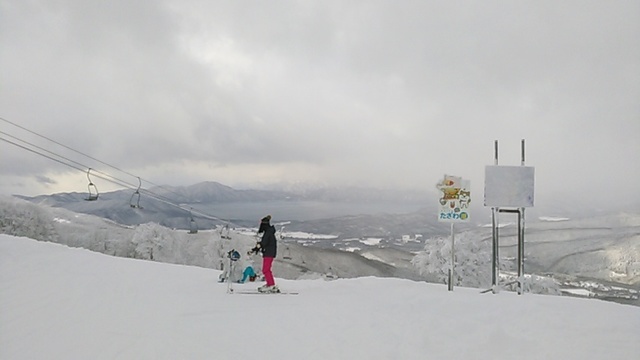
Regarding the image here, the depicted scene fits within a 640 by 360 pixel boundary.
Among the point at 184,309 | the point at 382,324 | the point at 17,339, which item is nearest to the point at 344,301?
the point at 382,324

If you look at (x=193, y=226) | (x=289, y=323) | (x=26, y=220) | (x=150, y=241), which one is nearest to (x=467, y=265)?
(x=193, y=226)

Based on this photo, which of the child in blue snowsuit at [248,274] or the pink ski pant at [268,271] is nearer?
the pink ski pant at [268,271]

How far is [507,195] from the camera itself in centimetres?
1298

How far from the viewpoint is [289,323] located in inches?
337

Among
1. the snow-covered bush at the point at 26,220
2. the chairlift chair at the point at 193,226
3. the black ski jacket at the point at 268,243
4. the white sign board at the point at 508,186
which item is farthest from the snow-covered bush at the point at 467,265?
the snow-covered bush at the point at 26,220

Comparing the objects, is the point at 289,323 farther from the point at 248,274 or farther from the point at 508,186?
the point at 508,186

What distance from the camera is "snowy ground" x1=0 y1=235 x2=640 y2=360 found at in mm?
6988

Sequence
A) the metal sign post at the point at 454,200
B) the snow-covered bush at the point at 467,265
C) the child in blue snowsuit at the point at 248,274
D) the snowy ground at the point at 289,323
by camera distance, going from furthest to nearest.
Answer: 1. the snow-covered bush at the point at 467,265
2. the child in blue snowsuit at the point at 248,274
3. the metal sign post at the point at 454,200
4. the snowy ground at the point at 289,323

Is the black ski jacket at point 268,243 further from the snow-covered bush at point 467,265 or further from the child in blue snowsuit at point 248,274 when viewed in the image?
the snow-covered bush at point 467,265

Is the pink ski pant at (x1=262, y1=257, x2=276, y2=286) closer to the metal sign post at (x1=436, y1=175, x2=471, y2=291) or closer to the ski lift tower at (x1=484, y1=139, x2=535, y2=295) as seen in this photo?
the metal sign post at (x1=436, y1=175, x2=471, y2=291)

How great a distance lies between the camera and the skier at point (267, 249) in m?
12.1

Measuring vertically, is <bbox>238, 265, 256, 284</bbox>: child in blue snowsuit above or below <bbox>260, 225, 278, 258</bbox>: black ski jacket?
below

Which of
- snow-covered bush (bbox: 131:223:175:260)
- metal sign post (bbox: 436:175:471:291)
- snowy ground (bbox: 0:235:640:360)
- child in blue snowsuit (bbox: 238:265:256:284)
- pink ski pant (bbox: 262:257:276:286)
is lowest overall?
snow-covered bush (bbox: 131:223:175:260)

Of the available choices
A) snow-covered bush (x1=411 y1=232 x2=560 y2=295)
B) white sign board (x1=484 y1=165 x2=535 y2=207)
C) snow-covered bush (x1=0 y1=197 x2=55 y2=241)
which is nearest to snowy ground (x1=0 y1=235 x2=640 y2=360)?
white sign board (x1=484 y1=165 x2=535 y2=207)
